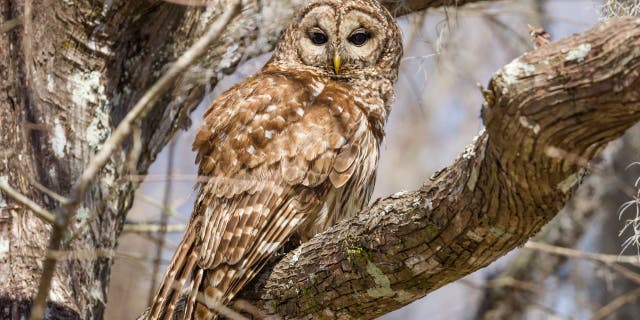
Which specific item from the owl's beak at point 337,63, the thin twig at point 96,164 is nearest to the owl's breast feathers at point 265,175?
the owl's beak at point 337,63

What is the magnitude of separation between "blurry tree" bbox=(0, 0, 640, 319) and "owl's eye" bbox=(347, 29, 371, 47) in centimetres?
27

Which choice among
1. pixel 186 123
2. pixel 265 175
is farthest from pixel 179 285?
pixel 186 123

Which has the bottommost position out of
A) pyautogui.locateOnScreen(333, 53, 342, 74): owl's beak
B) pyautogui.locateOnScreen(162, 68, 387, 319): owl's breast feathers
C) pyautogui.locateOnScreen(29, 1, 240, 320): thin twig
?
pyautogui.locateOnScreen(29, 1, 240, 320): thin twig

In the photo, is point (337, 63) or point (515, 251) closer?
point (337, 63)

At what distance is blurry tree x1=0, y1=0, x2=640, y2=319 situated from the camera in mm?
2307

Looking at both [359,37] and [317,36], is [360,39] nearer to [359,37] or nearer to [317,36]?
[359,37]

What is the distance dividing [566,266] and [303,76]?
13.4 ft

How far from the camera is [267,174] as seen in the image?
3902 millimetres

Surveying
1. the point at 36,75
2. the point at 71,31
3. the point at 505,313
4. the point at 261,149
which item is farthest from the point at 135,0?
the point at 505,313

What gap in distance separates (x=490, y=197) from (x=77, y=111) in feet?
7.51

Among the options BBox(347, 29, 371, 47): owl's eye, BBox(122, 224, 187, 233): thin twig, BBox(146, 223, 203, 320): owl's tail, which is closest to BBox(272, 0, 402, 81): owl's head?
BBox(347, 29, 371, 47): owl's eye

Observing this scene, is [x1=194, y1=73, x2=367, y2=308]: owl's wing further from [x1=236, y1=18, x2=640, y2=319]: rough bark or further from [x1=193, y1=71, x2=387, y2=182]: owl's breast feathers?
[x1=236, y1=18, x2=640, y2=319]: rough bark

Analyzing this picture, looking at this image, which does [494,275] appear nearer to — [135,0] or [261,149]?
[261,149]

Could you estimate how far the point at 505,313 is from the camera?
6898 mm
